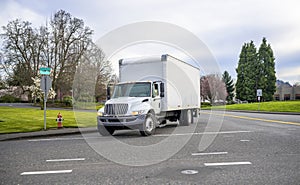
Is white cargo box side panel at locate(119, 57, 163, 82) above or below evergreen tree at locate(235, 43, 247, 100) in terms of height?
below

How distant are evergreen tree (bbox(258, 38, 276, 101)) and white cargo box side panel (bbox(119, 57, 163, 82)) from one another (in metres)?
53.1

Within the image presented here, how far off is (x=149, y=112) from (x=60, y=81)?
35584 mm

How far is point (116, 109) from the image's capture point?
11.0 m

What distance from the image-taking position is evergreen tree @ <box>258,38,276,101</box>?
2351 inches

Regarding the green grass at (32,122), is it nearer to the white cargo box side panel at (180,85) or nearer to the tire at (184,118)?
the tire at (184,118)

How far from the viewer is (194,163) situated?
19.7ft

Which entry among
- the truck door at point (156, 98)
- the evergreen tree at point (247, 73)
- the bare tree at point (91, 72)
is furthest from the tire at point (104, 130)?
the evergreen tree at point (247, 73)

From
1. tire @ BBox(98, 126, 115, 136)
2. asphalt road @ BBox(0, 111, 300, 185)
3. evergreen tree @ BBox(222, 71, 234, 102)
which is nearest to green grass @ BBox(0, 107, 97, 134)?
tire @ BBox(98, 126, 115, 136)

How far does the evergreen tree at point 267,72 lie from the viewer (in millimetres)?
59719

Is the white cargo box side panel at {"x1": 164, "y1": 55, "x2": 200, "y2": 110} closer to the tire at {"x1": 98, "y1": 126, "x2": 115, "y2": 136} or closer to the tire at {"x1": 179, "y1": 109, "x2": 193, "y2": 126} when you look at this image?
the tire at {"x1": 179, "y1": 109, "x2": 193, "y2": 126}

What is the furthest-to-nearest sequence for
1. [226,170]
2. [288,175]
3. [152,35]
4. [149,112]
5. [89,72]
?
[89,72]
[152,35]
[149,112]
[226,170]
[288,175]

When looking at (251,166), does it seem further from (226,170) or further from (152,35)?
(152,35)

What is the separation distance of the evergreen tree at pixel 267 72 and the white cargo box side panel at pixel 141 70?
174ft

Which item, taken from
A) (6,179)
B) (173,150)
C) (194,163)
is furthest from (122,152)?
(6,179)
